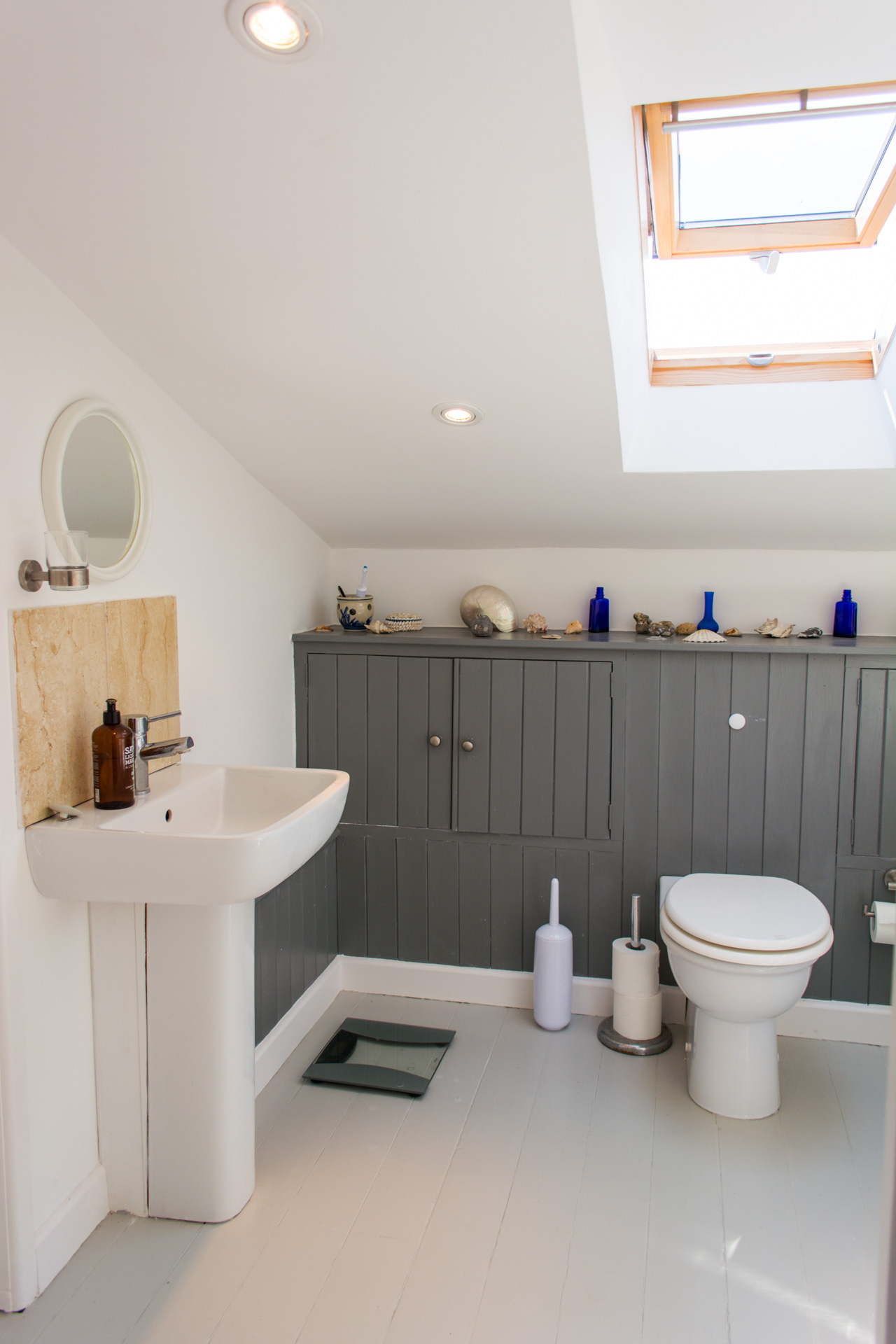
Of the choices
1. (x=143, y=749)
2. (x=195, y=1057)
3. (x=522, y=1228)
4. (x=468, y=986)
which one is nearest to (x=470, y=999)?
(x=468, y=986)

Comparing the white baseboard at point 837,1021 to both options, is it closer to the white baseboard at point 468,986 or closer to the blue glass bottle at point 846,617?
the white baseboard at point 468,986

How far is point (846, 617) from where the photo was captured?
2725 millimetres

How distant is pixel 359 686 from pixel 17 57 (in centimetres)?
184

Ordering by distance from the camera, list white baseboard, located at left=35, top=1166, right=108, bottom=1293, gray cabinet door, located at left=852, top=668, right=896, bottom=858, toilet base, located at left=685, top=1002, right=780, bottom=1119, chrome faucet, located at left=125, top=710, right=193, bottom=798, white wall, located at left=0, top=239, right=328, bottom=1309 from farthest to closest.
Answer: gray cabinet door, located at left=852, top=668, right=896, bottom=858
toilet base, located at left=685, top=1002, right=780, bottom=1119
chrome faucet, located at left=125, top=710, right=193, bottom=798
white baseboard, located at left=35, top=1166, right=108, bottom=1293
white wall, located at left=0, top=239, right=328, bottom=1309

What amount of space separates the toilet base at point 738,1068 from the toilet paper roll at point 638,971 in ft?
0.88

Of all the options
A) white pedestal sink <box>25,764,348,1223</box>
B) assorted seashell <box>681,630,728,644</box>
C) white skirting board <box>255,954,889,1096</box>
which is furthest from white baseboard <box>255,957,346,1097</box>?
assorted seashell <box>681,630,728,644</box>

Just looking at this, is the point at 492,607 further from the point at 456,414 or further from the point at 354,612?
the point at 456,414

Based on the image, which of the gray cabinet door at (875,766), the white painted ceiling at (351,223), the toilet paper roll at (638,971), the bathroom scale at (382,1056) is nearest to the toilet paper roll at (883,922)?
the gray cabinet door at (875,766)

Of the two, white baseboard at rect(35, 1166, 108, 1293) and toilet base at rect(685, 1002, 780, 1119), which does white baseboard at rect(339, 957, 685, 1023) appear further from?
white baseboard at rect(35, 1166, 108, 1293)

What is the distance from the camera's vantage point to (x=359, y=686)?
9.36ft

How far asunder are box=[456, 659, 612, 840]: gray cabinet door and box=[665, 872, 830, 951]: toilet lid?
39cm

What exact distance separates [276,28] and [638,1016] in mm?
2406

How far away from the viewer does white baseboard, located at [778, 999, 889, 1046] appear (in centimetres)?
264

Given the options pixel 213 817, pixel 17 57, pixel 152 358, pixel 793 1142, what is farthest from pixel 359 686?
pixel 17 57
